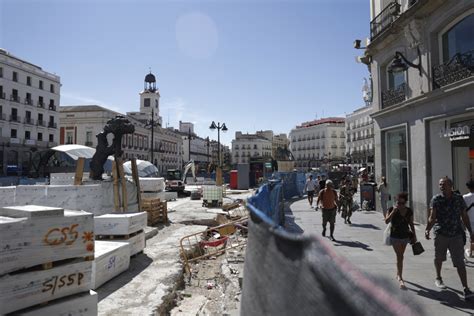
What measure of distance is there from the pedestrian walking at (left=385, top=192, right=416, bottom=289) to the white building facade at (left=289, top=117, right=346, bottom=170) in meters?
82.4

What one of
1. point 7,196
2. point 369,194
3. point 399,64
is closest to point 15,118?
point 7,196

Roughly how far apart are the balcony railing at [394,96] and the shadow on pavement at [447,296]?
869 cm

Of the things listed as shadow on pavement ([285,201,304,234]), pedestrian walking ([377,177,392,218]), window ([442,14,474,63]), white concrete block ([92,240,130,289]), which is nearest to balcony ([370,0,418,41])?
window ([442,14,474,63])

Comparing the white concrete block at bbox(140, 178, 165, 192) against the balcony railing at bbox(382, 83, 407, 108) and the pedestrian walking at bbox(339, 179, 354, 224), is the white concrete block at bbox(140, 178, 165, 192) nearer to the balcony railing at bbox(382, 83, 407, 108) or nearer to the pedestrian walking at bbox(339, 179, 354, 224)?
the pedestrian walking at bbox(339, 179, 354, 224)

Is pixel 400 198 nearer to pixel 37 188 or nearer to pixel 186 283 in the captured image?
pixel 186 283

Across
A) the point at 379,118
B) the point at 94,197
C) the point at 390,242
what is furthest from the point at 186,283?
the point at 379,118

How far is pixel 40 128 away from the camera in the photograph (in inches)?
2100

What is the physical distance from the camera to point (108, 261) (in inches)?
242

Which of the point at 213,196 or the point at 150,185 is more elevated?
the point at 150,185

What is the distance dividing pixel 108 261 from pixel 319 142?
9042 cm

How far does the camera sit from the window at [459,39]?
9.26m

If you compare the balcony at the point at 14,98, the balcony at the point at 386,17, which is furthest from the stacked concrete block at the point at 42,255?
the balcony at the point at 14,98

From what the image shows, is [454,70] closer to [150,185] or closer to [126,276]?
[126,276]

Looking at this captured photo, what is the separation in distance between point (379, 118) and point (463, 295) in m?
10.4
